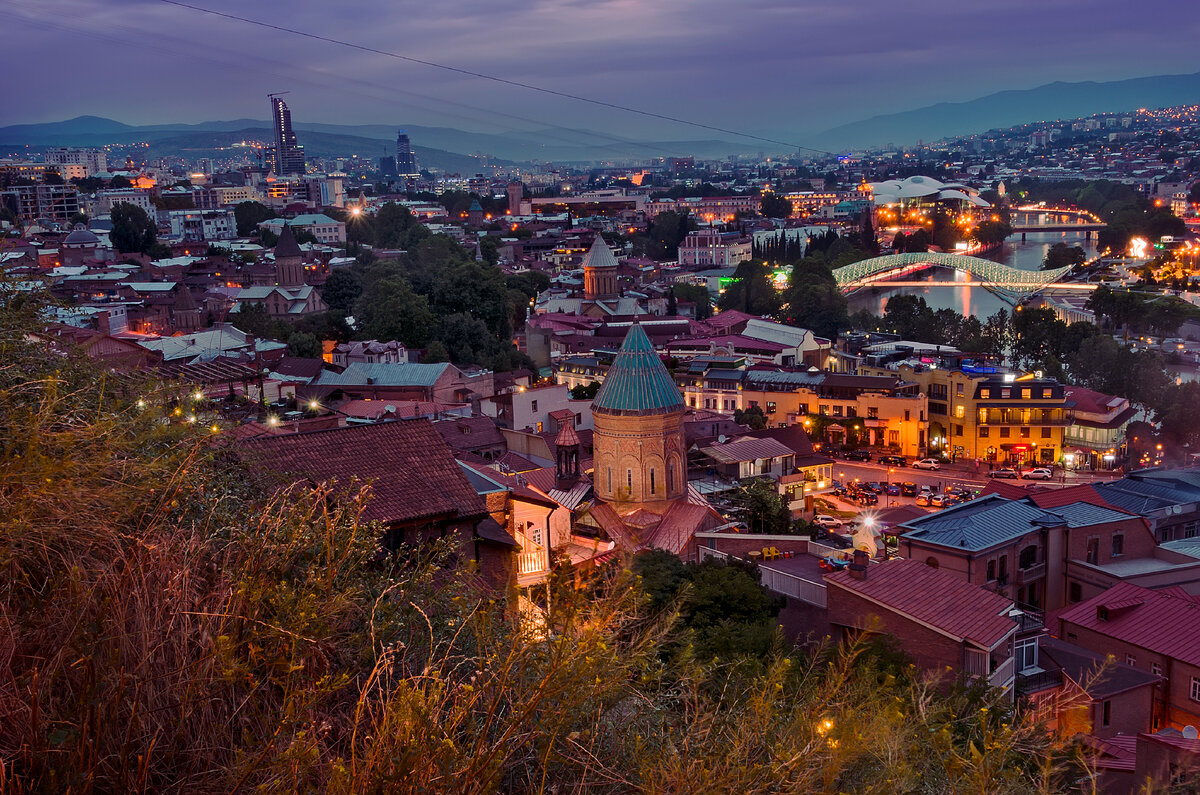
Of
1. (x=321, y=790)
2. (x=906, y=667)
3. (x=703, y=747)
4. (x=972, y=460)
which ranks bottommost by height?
(x=972, y=460)

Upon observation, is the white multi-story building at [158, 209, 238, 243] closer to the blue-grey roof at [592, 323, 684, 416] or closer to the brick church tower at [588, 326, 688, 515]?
the blue-grey roof at [592, 323, 684, 416]

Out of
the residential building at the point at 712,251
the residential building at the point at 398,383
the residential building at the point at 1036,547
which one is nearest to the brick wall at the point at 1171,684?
the residential building at the point at 1036,547

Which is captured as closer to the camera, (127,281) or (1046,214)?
(127,281)

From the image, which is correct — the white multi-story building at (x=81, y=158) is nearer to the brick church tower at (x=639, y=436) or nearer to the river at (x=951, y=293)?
the river at (x=951, y=293)

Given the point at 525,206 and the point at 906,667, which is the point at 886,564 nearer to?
the point at 906,667

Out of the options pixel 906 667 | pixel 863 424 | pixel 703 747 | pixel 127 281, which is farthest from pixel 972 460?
pixel 127 281

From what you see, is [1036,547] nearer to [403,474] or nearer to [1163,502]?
[1163,502]

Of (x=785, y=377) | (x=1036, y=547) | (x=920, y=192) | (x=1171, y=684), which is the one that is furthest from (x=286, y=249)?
(x=920, y=192)
